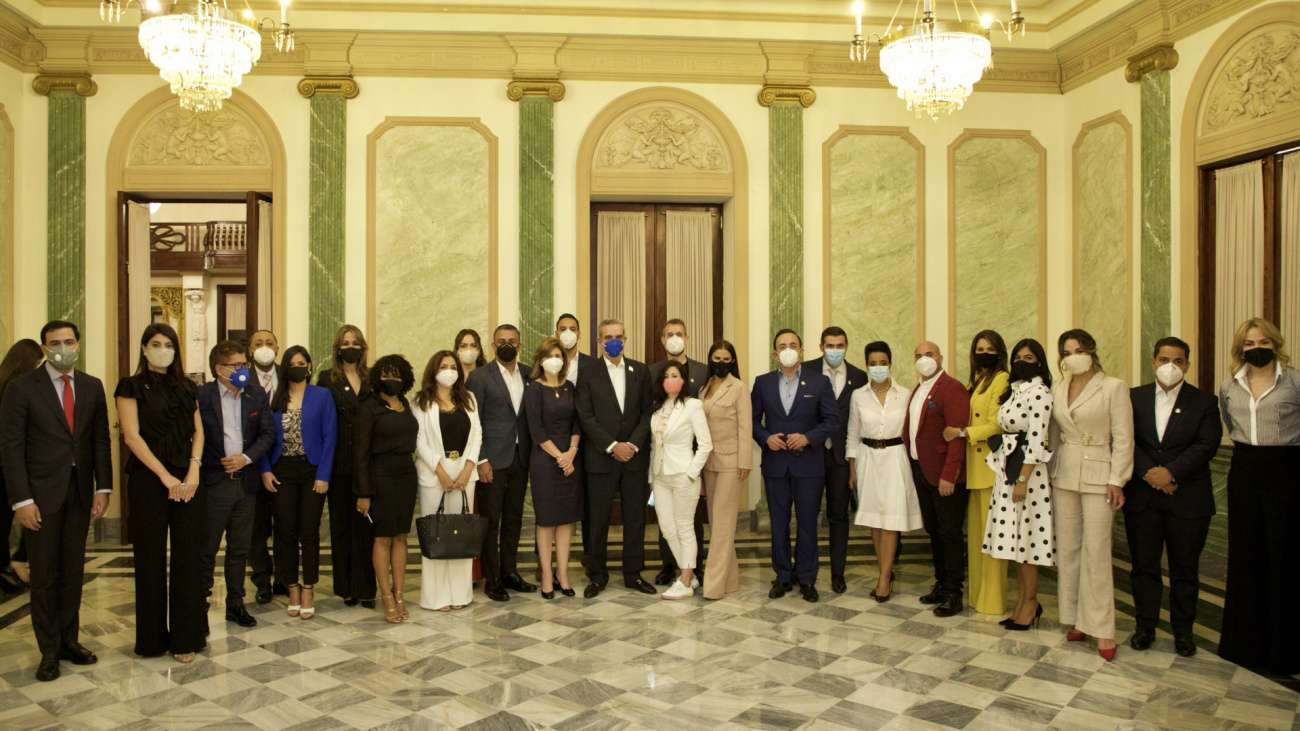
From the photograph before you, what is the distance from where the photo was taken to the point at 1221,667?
416 cm

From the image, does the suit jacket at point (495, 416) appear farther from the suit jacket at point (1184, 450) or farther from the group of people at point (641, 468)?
the suit jacket at point (1184, 450)

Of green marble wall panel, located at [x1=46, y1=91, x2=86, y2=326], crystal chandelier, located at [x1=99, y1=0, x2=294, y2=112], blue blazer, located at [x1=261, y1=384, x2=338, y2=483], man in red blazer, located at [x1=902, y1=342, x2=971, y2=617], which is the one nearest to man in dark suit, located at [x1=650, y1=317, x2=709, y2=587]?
man in red blazer, located at [x1=902, y1=342, x2=971, y2=617]

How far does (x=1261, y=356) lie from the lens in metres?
4.16

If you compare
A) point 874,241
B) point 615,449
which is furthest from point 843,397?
point 874,241

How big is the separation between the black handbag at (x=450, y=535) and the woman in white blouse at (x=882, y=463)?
7.57 ft

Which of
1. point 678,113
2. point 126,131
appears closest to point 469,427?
point 678,113

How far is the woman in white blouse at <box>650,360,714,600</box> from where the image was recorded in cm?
528

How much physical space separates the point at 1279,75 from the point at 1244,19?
20.5 inches

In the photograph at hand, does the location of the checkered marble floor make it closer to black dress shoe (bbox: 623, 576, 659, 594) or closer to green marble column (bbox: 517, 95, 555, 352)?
black dress shoe (bbox: 623, 576, 659, 594)

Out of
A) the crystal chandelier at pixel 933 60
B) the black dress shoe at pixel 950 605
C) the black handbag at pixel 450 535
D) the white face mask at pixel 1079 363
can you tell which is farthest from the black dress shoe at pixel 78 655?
the crystal chandelier at pixel 933 60

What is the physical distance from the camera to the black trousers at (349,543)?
5090mm

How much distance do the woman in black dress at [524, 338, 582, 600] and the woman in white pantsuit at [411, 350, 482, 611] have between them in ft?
1.37

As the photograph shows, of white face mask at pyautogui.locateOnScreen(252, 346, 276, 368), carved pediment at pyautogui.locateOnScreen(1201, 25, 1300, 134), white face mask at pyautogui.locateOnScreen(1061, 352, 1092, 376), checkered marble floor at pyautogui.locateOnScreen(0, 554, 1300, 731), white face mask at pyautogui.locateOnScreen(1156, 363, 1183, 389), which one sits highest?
carved pediment at pyautogui.locateOnScreen(1201, 25, 1300, 134)

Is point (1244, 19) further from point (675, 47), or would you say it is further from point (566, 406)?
point (566, 406)
